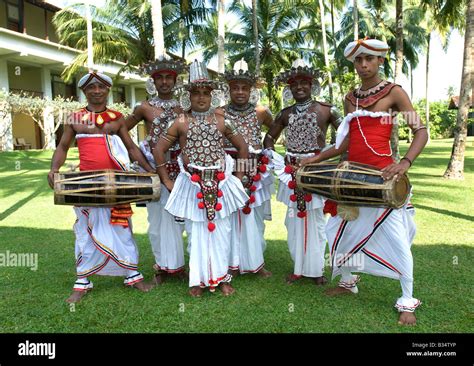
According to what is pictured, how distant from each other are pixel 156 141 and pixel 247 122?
992 millimetres

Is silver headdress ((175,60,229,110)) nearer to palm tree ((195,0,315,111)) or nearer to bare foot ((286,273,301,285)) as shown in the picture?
bare foot ((286,273,301,285))

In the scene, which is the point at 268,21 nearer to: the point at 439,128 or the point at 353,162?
the point at 353,162

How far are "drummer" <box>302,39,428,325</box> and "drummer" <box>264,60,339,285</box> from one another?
58cm

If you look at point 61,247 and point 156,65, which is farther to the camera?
point 61,247

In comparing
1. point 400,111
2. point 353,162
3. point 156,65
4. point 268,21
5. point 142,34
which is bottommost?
point 353,162

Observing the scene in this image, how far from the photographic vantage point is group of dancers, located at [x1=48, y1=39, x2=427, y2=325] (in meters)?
3.56

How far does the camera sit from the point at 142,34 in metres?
21.2

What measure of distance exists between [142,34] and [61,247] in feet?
57.6

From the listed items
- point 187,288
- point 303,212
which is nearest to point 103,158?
point 187,288

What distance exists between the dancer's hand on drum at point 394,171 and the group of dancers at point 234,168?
11mm

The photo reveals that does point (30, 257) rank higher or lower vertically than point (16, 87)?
lower

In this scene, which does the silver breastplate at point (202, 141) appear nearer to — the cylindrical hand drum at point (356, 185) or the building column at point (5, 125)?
the cylindrical hand drum at point (356, 185)

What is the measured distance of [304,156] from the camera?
4379 millimetres

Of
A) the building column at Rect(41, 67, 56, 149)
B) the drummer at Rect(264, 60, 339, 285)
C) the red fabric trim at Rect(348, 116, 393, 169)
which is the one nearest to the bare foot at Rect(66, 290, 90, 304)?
the drummer at Rect(264, 60, 339, 285)
